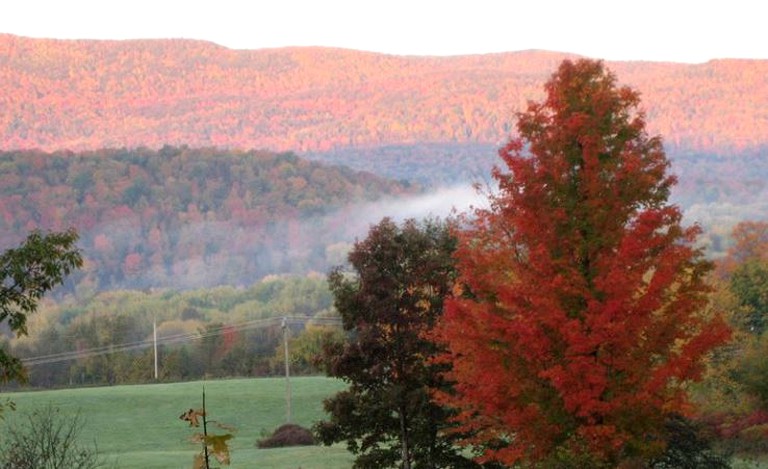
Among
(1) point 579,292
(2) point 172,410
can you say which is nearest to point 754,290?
(2) point 172,410

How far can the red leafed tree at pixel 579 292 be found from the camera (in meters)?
25.2

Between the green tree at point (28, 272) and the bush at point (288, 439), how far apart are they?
39503 mm

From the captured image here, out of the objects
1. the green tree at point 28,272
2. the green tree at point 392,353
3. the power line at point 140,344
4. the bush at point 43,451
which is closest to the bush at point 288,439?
the green tree at point 392,353

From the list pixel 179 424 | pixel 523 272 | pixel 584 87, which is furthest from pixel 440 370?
pixel 179 424

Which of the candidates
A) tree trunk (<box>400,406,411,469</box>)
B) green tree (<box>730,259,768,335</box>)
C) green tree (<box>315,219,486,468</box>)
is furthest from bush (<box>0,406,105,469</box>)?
green tree (<box>730,259,768,335</box>)

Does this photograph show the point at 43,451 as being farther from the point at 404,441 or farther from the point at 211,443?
the point at 404,441

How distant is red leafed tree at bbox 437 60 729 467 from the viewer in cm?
2516

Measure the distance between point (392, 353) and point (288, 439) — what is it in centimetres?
2802

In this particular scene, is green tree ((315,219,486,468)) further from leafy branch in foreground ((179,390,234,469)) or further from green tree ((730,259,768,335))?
green tree ((730,259,768,335))

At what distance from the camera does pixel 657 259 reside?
26.4 meters

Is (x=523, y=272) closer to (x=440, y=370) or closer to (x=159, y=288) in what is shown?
(x=440, y=370)

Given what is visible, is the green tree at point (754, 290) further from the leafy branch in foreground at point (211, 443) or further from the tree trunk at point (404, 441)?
the leafy branch in foreground at point (211, 443)

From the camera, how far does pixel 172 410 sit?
79375mm

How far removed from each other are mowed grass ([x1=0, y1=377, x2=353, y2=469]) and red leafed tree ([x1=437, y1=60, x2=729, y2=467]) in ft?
84.4
